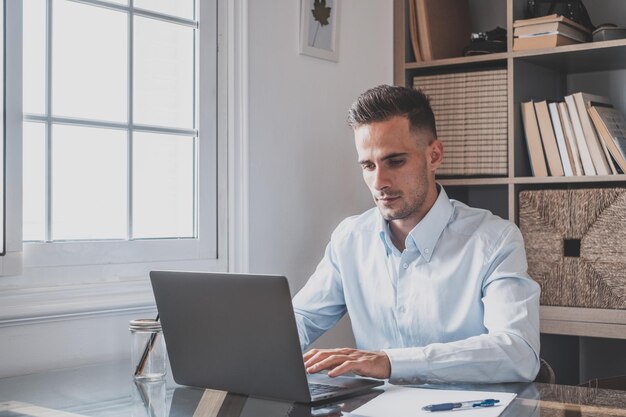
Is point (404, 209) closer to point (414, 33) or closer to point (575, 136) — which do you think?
point (575, 136)

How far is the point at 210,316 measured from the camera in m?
1.52

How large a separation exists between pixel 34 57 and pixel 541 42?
1576 millimetres

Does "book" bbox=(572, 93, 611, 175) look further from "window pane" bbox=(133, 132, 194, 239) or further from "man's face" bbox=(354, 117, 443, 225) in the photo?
"window pane" bbox=(133, 132, 194, 239)

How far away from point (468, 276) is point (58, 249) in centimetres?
99

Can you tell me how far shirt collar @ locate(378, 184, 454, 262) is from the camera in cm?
209

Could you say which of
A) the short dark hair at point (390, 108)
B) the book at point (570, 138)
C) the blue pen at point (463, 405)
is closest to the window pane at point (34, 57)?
the short dark hair at point (390, 108)

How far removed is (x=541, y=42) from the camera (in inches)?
107

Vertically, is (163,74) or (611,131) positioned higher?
(163,74)

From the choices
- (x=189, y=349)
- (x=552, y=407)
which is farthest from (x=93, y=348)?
(x=552, y=407)

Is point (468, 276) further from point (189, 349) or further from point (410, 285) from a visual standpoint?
point (189, 349)

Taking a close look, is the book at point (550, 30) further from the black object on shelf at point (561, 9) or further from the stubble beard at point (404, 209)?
the stubble beard at point (404, 209)

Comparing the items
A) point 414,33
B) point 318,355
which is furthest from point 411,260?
point 414,33

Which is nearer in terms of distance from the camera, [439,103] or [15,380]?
[15,380]

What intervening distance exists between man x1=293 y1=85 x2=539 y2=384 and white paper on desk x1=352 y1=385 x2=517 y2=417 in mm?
375
